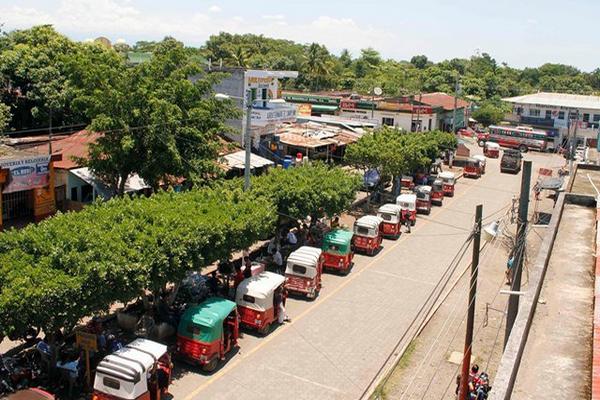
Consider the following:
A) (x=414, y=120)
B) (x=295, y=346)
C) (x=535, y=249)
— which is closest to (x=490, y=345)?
(x=535, y=249)

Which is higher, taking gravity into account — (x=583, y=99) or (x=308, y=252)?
(x=583, y=99)

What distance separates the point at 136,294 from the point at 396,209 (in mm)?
20413

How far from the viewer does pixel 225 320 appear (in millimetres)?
18750

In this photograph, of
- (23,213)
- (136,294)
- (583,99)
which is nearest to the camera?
(136,294)

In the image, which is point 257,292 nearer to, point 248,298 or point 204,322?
point 248,298

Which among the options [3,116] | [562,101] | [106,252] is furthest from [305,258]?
[562,101]

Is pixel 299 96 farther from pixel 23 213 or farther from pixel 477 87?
pixel 477 87

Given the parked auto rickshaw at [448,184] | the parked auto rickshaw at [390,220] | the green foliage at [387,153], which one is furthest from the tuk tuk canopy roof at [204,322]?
the parked auto rickshaw at [448,184]

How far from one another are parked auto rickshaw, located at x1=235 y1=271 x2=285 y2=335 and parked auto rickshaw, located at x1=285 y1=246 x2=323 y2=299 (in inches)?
118

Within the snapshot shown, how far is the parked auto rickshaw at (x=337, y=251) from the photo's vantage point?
27.3 metres

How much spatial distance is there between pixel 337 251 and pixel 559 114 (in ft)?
221

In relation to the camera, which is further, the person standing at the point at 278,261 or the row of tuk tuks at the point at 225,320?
the person standing at the point at 278,261

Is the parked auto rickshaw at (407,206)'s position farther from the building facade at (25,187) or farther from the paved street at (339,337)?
the building facade at (25,187)

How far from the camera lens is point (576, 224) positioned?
1953 cm
